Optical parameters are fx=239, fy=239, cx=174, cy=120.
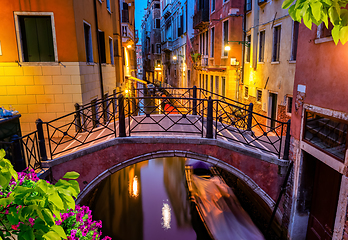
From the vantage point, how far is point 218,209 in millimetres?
8609

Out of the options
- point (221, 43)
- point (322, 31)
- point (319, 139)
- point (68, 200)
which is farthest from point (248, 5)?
point (68, 200)

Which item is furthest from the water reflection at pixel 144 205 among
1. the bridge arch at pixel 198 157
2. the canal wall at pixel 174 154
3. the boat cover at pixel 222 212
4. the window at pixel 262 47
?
the window at pixel 262 47

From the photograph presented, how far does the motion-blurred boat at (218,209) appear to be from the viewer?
7461 millimetres

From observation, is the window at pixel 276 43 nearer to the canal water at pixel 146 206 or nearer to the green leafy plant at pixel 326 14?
the canal water at pixel 146 206

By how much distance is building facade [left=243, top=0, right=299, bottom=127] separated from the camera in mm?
10164

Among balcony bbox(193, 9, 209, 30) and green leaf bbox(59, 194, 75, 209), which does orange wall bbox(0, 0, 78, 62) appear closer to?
green leaf bbox(59, 194, 75, 209)

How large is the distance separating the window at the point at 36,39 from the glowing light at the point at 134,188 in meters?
7.22

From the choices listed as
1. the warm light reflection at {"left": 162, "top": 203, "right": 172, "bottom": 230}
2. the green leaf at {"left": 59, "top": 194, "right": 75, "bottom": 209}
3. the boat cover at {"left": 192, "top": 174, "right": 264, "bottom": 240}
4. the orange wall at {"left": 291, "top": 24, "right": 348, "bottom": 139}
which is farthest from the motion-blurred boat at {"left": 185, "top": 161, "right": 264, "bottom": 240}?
the green leaf at {"left": 59, "top": 194, "right": 75, "bottom": 209}

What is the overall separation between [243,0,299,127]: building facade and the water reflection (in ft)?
19.9

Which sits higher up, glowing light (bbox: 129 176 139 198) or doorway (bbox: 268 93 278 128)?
doorway (bbox: 268 93 278 128)

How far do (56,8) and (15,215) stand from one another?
7571 millimetres

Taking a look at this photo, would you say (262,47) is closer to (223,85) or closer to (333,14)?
(223,85)

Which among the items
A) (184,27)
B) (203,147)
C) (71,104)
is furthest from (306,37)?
(184,27)

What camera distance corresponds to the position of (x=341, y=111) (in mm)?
4531
